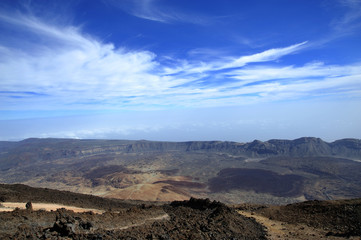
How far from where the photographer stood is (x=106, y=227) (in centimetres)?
1012

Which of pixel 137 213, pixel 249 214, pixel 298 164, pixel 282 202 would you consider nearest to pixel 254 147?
pixel 298 164

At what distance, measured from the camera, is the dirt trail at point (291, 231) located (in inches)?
474

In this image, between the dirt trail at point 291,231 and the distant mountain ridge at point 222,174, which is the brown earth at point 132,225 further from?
the distant mountain ridge at point 222,174

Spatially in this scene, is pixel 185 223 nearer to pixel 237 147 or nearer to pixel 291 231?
pixel 291 231

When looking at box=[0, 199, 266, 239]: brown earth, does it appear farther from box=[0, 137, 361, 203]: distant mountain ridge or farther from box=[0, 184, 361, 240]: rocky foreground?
box=[0, 137, 361, 203]: distant mountain ridge

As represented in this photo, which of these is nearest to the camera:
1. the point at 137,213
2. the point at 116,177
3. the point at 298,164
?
the point at 137,213

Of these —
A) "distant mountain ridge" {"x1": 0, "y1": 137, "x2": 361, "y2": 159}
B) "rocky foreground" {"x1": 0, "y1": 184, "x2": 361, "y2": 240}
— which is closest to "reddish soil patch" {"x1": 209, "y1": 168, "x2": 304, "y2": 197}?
"rocky foreground" {"x1": 0, "y1": 184, "x2": 361, "y2": 240}

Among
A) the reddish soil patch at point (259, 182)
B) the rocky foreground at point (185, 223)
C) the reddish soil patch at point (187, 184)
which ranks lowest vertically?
the reddish soil patch at point (187, 184)

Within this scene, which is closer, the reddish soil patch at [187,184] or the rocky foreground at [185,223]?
the rocky foreground at [185,223]

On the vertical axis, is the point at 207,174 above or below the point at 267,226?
below

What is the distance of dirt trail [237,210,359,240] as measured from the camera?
1205 cm

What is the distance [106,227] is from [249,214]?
11.3 metres

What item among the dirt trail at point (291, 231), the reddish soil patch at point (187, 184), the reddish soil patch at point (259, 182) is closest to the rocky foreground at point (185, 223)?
the dirt trail at point (291, 231)

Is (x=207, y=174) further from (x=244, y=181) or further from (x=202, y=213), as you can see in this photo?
(x=202, y=213)
